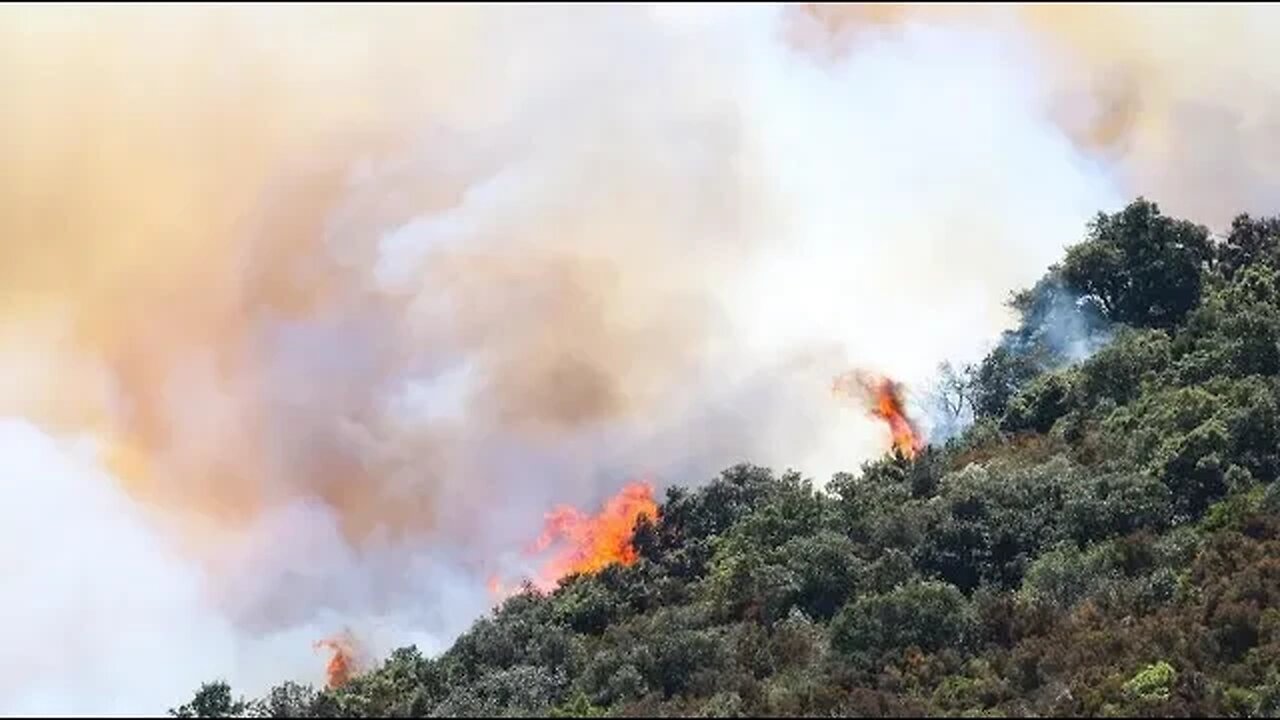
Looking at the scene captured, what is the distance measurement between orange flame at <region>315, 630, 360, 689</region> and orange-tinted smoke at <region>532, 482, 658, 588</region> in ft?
37.9

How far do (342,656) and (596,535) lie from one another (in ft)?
54.1

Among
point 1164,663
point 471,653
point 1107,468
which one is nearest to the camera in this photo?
point 1164,663

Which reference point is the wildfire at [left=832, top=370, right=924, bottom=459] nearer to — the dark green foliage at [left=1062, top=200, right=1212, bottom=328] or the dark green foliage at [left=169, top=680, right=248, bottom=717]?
the dark green foliage at [left=1062, top=200, right=1212, bottom=328]

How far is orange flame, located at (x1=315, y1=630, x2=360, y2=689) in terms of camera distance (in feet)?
250

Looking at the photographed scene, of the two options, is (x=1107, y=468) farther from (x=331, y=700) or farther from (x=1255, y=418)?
(x=331, y=700)

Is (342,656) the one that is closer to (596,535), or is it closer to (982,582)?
(596,535)

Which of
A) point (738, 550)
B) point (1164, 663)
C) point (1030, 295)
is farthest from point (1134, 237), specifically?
point (1164, 663)

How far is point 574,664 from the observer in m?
50.7

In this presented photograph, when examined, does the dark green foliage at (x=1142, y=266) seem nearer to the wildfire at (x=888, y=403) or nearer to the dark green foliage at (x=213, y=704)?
the wildfire at (x=888, y=403)

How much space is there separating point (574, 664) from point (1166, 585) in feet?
67.9

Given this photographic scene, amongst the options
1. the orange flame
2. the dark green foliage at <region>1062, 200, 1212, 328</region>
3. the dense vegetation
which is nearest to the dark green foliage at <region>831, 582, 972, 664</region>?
the dense vegetation

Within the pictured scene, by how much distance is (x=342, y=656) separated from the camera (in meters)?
80.9

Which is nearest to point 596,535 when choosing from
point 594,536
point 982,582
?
point 594,536

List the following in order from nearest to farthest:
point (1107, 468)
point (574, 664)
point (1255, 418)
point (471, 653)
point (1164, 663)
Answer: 1. point (1164, 663)
2. point (574, 664)
3. point (471, 653)
4. point (1255, 418)
5. point (1107, 468)
